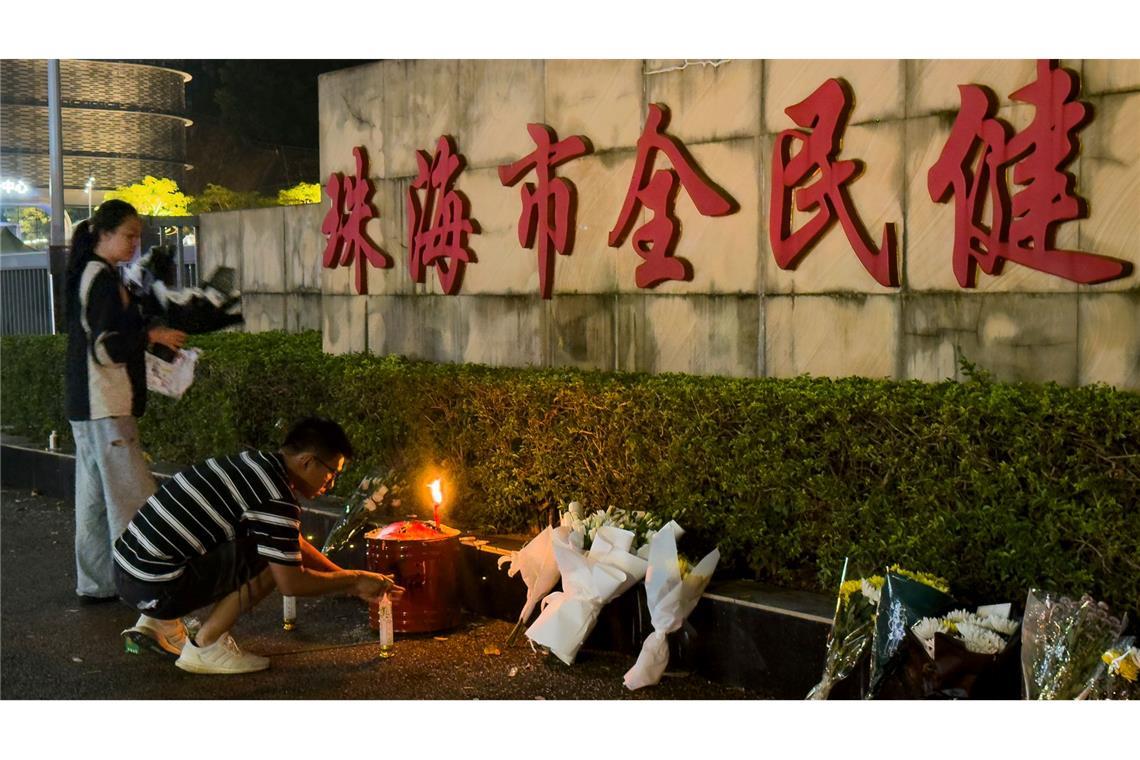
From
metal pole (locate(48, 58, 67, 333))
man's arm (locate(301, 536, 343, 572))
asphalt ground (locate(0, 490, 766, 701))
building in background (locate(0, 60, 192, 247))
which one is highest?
building in background (locate(0, 60, 192, 247))

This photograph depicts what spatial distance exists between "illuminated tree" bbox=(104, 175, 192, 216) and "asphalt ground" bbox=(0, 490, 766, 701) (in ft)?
69.7

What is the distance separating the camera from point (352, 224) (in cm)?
921

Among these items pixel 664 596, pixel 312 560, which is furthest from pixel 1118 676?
pixel 312 560

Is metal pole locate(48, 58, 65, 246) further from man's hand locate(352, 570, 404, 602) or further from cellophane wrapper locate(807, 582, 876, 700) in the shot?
cellophane wrapper locate(807, 582, 876, 700)

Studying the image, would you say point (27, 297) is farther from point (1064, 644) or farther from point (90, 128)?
point (1064, 644)

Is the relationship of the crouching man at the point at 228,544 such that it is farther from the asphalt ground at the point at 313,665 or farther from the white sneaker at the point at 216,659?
the asphalt ground at the point at 313,665

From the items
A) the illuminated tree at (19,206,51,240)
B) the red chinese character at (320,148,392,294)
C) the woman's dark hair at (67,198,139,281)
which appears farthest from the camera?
the illuminated tree at (19,206,51,240)

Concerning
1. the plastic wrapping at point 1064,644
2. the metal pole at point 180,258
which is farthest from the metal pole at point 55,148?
Result: the plastic wrapping at point 1064,644

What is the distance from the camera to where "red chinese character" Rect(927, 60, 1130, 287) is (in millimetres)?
5352

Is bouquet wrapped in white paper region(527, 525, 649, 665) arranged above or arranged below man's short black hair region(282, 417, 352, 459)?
below

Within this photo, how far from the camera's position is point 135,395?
6.89 m

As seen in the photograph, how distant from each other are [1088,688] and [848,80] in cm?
319

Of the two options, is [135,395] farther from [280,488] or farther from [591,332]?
[591,332]

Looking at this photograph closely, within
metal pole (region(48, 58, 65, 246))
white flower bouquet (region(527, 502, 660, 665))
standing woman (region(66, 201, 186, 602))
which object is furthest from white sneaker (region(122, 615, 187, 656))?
metal pole (region(48, 58, 65, 246))
